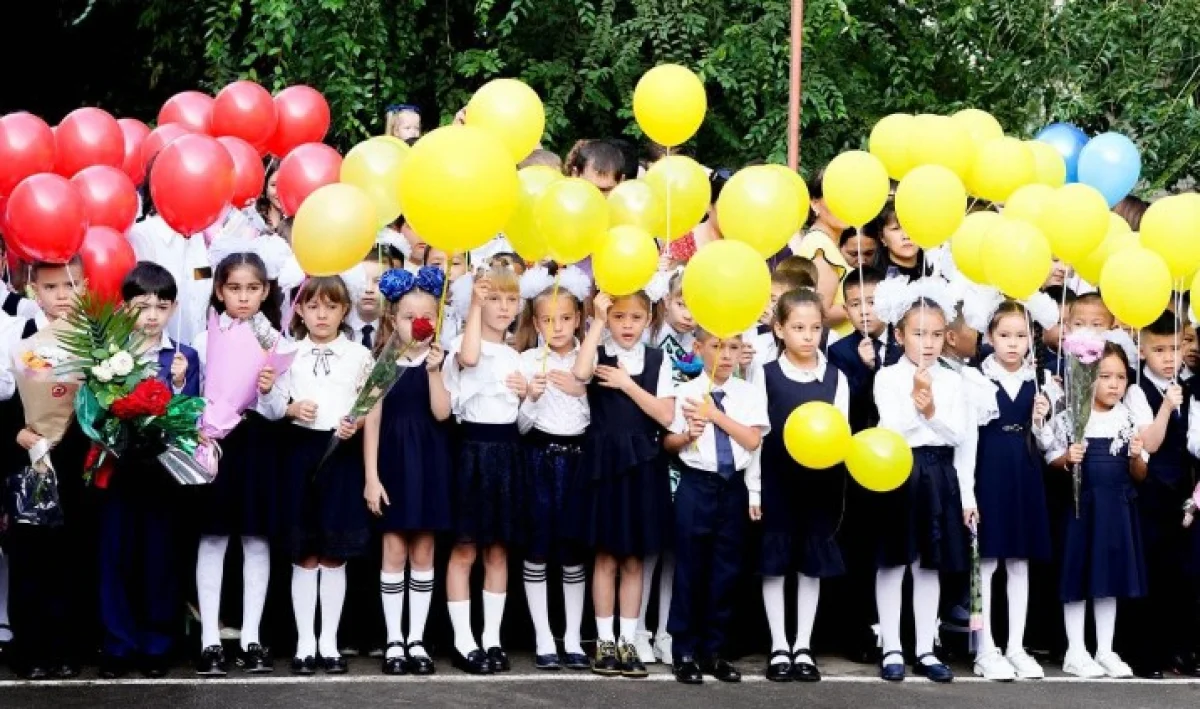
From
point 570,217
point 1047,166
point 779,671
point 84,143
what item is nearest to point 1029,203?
point 1047,166

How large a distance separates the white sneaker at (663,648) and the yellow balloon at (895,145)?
2.05m

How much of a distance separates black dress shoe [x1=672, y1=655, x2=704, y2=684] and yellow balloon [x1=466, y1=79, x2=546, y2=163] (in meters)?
1.94

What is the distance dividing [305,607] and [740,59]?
3966mm

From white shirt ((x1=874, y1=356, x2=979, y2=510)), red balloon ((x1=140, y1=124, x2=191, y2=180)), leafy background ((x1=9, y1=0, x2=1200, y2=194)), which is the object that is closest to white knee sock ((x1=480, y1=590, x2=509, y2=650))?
white shirt ((x1=874, y1=356, x2=979, y2=510))

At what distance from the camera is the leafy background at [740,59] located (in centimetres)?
1012

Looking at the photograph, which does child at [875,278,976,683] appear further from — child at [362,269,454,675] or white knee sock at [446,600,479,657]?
child at [362,269,454,675]

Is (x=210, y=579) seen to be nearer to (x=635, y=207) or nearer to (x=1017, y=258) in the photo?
(x=635, y=207)

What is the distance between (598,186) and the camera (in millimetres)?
8273

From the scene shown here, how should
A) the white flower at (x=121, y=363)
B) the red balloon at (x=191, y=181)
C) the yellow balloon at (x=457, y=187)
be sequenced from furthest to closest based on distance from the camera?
the red balloon at (x=191, y=181) < the white flower at (x=121, y=363) < the yellow balloon at (x=457, y=187)

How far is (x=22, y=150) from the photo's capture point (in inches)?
323

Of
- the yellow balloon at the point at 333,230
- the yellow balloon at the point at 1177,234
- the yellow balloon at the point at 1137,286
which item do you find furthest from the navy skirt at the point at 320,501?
the yellow balloon at the point at 1177,234

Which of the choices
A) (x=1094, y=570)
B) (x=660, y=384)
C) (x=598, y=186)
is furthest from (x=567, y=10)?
(x=1094, y=570)

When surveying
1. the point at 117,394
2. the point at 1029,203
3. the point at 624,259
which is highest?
the point at 1029,203

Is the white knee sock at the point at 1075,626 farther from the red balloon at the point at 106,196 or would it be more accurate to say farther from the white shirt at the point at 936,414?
the red balloon at the point at 106,196
